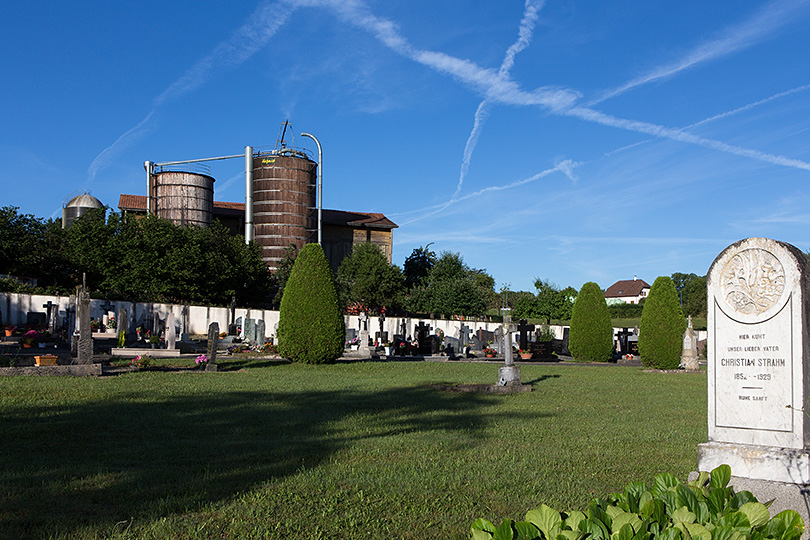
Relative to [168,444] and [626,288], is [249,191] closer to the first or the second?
[168,444]

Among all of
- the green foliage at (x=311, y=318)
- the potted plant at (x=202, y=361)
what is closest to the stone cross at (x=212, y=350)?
the potted plant at (x=202, y=361)

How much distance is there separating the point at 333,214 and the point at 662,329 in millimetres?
44562

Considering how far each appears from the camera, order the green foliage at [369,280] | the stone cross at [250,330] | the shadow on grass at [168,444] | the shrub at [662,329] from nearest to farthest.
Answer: the shadow on grass at [168,444] < the shrub at [662,329] < the stone cross at [250,330] < the green foliage at [369,280]

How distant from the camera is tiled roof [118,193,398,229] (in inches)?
2345

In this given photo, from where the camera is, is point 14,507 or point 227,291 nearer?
point 14,507

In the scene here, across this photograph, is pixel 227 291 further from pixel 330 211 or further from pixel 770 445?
pixel 770 445

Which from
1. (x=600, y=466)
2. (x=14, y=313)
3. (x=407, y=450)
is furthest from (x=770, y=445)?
(x=14, y=313)

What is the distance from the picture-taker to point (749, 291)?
5145 mm

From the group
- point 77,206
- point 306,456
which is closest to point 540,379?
point 306,456

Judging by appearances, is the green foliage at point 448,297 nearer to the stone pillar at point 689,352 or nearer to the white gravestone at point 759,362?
the stone pillar at point 689,352

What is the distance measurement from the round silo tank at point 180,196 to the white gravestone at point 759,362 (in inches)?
1982

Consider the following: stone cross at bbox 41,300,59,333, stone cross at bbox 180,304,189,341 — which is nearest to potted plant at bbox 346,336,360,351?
stone cross at bbox 180,304,189,341

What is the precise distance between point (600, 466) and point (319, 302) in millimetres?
14655

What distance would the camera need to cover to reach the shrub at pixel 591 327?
26.8 meters
